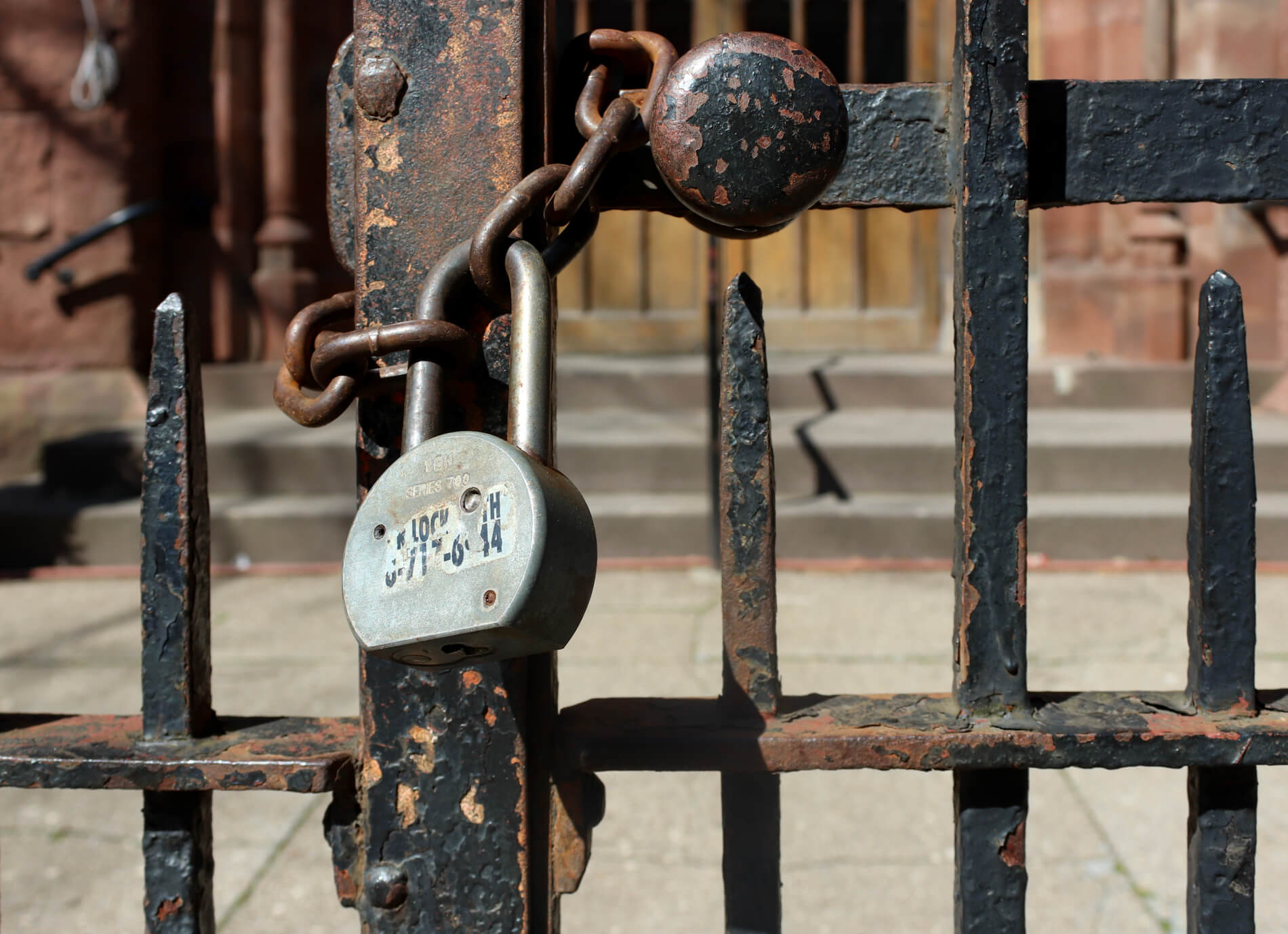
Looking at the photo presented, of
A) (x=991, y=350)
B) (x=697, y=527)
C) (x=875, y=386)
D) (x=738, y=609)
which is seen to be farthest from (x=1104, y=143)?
(x=875, y=386)

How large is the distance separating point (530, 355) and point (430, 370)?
0.24 ft

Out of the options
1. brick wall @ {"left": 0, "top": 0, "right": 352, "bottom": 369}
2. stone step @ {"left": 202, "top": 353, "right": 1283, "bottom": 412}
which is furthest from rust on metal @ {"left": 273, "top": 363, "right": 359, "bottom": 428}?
brick wall @ {"left": 0, "top": 0, "right": 352, "bottom": 369}

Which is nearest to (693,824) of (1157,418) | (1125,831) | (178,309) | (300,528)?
(1125,831)

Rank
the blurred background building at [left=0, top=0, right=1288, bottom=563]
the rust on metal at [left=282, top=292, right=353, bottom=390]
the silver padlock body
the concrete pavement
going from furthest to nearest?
the blurred background building at [left=0, top=0, right=1288, bottom=563] → the concrete pavement → the rust on metal at [left=282, top=292, right=353, bottom=390] → the silver padlock body

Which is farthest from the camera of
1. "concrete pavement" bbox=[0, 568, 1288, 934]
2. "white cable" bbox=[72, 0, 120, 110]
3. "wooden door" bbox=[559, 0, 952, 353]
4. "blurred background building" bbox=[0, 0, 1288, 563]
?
"wooden door" bbox=[559, 0, 952, 353]

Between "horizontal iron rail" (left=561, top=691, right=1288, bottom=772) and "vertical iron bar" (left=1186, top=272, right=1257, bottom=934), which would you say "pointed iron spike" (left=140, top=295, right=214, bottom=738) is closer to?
"horizontal iron rail" (left=561, top=691, right=1288, bottom=772)

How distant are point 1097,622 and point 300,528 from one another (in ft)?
9.64

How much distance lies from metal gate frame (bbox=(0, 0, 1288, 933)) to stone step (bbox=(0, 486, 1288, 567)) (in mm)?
3188

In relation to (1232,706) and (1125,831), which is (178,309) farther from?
(1125,831)

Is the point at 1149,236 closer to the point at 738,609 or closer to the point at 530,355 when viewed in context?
the point at 738,609

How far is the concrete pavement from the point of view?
1997 millimetres

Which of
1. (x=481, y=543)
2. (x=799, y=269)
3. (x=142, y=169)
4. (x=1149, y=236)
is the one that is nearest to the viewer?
(x=481, y=543)

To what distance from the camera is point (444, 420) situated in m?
0.76

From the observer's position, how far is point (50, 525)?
4.44 metres
